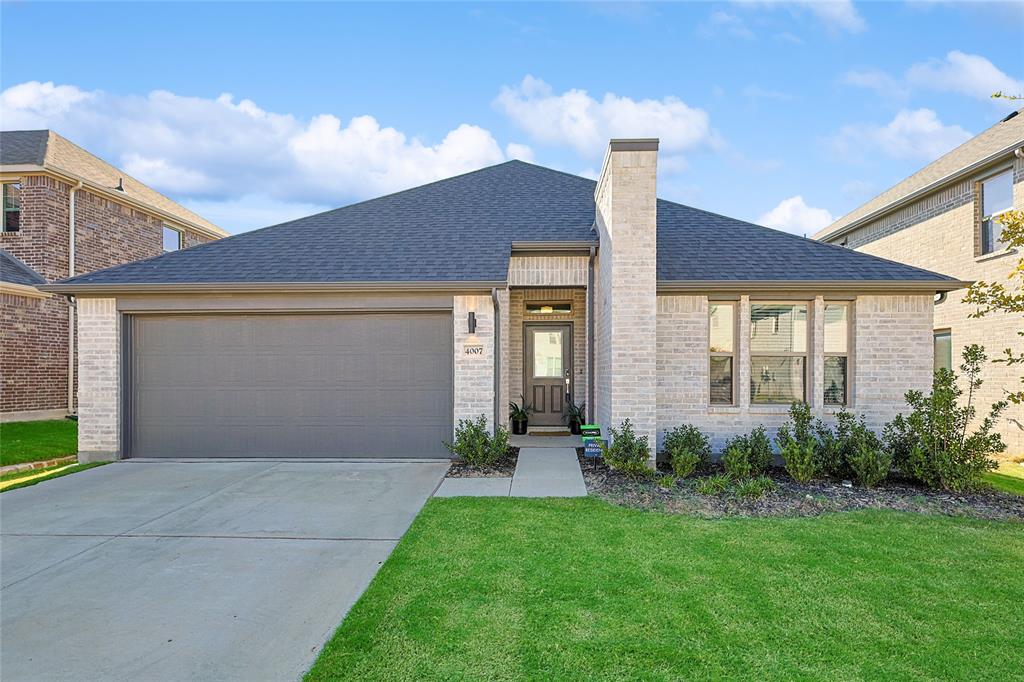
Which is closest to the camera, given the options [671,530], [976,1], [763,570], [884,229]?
[763,570]

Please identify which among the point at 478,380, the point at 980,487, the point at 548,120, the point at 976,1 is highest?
the point at 548,120

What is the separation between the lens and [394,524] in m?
5.49

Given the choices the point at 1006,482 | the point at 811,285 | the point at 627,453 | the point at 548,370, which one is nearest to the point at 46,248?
the point at 548,370

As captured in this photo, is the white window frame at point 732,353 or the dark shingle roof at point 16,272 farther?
the dark shingle roof at point 16,272

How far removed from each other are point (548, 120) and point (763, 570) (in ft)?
75.8

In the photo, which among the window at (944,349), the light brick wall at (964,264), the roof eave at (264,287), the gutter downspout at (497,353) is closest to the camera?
the roof eave at (264,287)

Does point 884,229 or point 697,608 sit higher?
point 884,229

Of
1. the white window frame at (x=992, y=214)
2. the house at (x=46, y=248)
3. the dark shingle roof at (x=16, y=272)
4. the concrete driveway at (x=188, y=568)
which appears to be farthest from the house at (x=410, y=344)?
the dark shingle roof at (x=16, y=272)

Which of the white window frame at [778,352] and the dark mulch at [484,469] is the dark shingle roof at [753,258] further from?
the dark mulch at [484,469]

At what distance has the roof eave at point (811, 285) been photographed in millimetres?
8250

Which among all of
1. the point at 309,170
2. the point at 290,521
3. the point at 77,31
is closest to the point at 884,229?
the point at 290,521

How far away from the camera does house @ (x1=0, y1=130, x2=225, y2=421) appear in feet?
42.2

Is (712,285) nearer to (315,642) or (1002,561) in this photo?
(1002,561)

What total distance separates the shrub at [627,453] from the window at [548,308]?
415 centimetres
